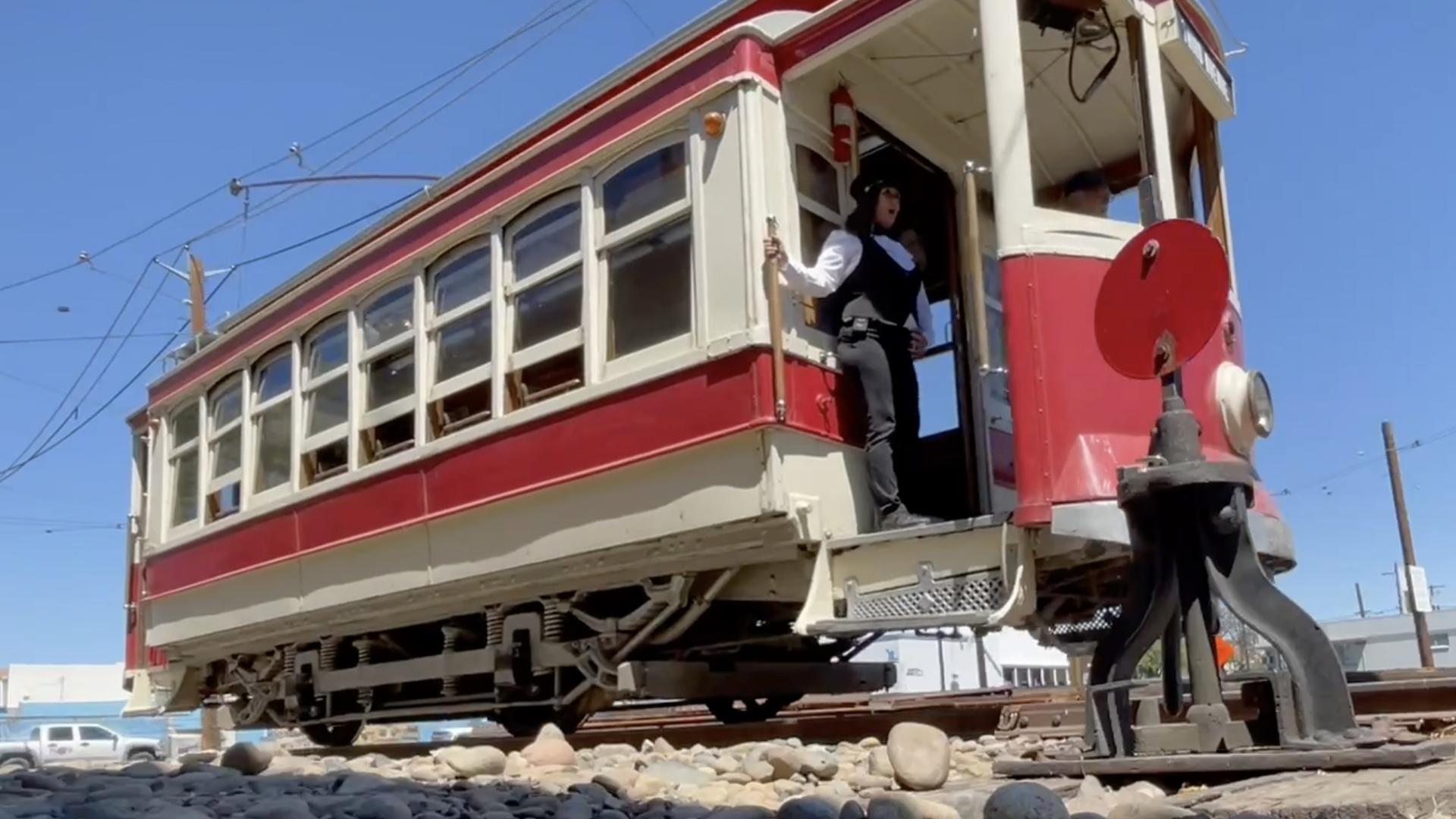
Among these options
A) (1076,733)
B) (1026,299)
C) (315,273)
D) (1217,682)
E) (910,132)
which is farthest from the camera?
(315,273)

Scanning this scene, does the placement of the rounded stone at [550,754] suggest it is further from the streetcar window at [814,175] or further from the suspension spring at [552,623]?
the streetcar window at [814,175]

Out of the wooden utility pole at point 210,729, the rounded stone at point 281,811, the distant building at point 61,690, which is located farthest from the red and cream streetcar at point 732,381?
the distant building at point 61,690

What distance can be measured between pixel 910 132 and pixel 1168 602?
3.25 m

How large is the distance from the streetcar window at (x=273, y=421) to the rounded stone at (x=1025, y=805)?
20.3 ft

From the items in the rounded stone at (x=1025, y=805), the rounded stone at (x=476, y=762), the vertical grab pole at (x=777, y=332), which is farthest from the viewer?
the vertical grab pole at (x=777, y=332)

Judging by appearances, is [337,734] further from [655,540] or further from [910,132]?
[910,132]

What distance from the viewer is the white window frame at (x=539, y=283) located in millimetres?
5930

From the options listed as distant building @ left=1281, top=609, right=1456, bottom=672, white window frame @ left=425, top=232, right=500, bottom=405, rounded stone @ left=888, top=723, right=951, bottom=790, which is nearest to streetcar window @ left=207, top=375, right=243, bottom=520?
Result: white window frame @ left=425, top=232, right=500, bottom=405

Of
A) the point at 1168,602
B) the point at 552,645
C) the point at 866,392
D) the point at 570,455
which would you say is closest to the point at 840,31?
the point at 866,392

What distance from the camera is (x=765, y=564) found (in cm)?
552

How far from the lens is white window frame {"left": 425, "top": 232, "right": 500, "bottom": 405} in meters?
6.41

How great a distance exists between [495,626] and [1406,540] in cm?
1970

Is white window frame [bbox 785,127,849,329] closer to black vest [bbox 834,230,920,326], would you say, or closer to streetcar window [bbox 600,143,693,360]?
black vest [bbox 834,230,920,326]

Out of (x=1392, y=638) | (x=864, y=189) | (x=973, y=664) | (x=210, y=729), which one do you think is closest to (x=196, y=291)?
(x=210, y=729)
